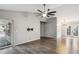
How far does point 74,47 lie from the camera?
5.97ft

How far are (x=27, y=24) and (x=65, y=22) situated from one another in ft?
3.13

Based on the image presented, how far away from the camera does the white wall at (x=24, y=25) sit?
1965 millimetres

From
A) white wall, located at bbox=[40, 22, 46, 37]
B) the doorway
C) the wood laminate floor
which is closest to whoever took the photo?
the doorway

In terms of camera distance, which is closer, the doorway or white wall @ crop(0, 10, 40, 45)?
the doorway

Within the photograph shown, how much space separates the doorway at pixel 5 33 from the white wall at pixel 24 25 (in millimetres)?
136

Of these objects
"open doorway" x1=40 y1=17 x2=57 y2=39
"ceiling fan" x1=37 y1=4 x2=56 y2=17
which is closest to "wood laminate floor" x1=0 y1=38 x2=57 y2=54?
"open doorway" x1=40 y1=17 x2=57 y2=39

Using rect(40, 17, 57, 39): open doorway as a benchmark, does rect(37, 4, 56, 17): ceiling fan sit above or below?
above

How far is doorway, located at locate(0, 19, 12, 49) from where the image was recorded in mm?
1825

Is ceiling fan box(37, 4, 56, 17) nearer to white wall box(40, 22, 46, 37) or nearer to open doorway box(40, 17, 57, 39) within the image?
open doorway box(40, 17, 57, 39)

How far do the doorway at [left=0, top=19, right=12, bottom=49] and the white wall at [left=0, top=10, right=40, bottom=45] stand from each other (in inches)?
5.3

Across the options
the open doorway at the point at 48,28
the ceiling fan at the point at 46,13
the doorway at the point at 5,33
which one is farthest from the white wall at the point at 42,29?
the doorway at the point at 5,33

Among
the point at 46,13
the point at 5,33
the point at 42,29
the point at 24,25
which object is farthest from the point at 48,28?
the point at 5,33

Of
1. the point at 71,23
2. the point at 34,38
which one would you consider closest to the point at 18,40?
the point at 34,38
